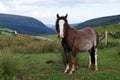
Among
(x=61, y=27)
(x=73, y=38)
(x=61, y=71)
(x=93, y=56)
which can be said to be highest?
(x=61, y=27)

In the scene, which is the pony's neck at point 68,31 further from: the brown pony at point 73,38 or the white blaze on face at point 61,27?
the white blaze on face at point 61,27

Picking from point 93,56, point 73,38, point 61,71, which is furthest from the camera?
point 93,56

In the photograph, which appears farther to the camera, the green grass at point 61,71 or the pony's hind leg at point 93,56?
the pony's hind leg at point 93,56

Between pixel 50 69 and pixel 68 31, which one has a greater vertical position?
pixel 68 31

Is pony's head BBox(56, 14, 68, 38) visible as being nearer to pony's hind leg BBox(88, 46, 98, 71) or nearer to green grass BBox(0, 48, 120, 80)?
green grass BBox(0, 48, 120, 80)

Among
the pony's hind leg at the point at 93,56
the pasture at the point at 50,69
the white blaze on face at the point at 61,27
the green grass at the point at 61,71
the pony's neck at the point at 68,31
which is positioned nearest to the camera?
the pasture at the point at 50,69

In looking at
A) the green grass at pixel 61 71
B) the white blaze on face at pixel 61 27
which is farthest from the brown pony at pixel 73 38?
the green grass at pixel 61 71

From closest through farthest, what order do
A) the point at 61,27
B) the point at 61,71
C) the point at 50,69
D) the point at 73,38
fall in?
the point at 61,27 → the point at 73,38 → the point at 61,71 → the point at 50,69

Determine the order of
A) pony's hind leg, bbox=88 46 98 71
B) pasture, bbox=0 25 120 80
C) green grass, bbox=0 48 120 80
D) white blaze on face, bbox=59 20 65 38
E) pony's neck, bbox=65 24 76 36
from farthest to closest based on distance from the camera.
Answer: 1. pony's hind leg, bbox=88 46 98 71
2. pony's neck, bbox=65 24 76 36
3. green grass, bbox=0 48 120 80
4. white blaze on face, bbox=59 20 65 38
5. pasture, bbox=0 25 120 80

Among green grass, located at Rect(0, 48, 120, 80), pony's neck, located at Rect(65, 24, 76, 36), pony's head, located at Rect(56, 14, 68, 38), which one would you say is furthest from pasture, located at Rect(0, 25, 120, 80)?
pony's head, located at Rect(56, 14, 68, 38)

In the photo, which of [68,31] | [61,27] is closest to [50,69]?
[68,31]

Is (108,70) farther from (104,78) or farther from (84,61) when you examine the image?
(84,61)

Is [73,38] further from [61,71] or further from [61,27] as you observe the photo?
[61,71]

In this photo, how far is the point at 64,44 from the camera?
15344 mm
